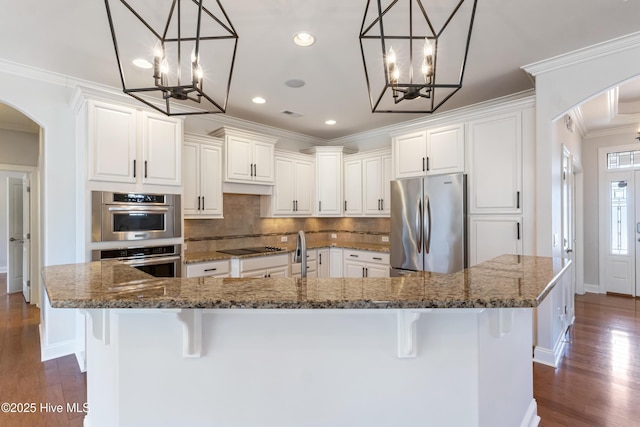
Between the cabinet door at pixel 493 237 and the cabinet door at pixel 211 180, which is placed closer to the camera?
the cabinet door at pixel 493 237

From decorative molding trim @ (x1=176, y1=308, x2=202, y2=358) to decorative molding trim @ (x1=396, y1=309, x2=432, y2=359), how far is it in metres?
0.82

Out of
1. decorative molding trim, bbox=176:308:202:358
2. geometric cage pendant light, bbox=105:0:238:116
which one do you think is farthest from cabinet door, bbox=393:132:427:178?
decorative molding trim, bbox=176:308:202:358

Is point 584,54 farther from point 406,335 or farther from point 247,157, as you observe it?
point 247,157

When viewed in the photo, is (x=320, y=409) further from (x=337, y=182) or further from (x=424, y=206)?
(x=337, y=182)

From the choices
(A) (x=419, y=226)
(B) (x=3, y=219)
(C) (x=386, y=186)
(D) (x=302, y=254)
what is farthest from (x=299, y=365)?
(B) (x=3, y=219)

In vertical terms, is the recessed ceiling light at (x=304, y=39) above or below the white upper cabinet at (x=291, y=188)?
above

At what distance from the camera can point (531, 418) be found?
201 centimetres

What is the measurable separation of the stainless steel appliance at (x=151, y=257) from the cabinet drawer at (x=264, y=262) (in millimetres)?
738

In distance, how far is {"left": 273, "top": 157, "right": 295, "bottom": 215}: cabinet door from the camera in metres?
4.57

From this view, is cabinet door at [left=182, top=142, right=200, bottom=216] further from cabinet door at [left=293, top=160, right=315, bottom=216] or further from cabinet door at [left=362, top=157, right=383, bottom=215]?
cabinet door at [left=362, top=157, right=383, bottom=215]

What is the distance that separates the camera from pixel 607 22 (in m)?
2.22

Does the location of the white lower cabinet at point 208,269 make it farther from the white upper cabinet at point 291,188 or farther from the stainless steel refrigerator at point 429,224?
the stainless steel refrigerator at point 429,224

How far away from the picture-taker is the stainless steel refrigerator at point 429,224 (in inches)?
135

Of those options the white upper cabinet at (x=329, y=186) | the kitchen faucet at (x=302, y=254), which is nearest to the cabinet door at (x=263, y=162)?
the white upper cabinet at (x=329, y=186)
